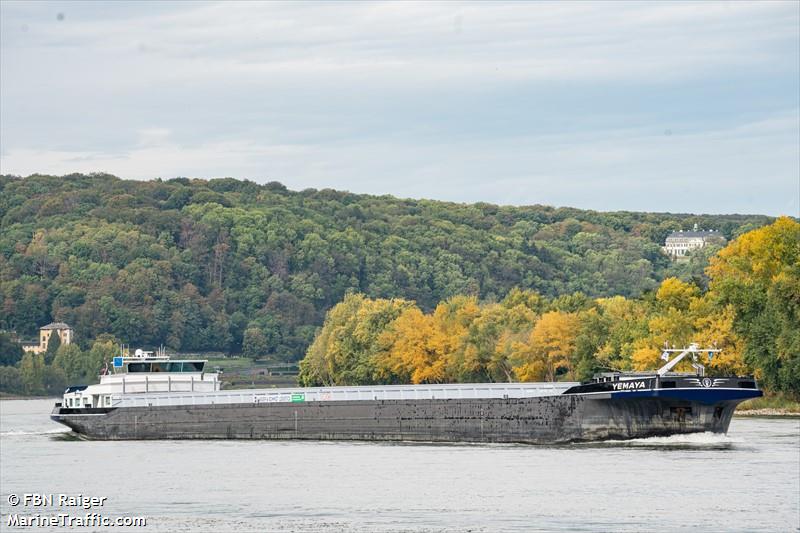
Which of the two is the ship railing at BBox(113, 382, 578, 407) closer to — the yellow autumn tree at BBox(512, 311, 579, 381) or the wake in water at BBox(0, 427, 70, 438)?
the wake in water at BBox(0, 427, 70, 438)

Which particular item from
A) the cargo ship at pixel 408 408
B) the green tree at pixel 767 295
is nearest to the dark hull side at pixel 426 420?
the cargo ship at pixel 408 408

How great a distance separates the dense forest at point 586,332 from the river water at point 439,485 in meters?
27.8

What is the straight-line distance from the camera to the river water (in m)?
46.8

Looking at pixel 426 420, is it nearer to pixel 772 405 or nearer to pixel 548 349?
pixel 772 405

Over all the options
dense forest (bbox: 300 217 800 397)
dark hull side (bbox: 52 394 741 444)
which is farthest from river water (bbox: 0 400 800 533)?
dense forest (bbox: 300 217 800 397)

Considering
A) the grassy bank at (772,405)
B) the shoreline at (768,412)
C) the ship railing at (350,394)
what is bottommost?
the shoreline at (768,412)

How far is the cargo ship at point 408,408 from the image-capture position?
7100cm

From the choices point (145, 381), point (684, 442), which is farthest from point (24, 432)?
point (684, 442)

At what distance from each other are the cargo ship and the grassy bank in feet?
64.1

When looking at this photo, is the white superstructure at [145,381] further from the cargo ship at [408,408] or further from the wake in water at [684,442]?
the wake in water at [684,442]

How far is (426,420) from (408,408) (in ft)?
5.13

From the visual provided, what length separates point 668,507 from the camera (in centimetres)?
4869

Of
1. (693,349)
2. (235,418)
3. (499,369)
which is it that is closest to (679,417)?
(693,349)

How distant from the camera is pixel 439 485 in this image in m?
55.8
